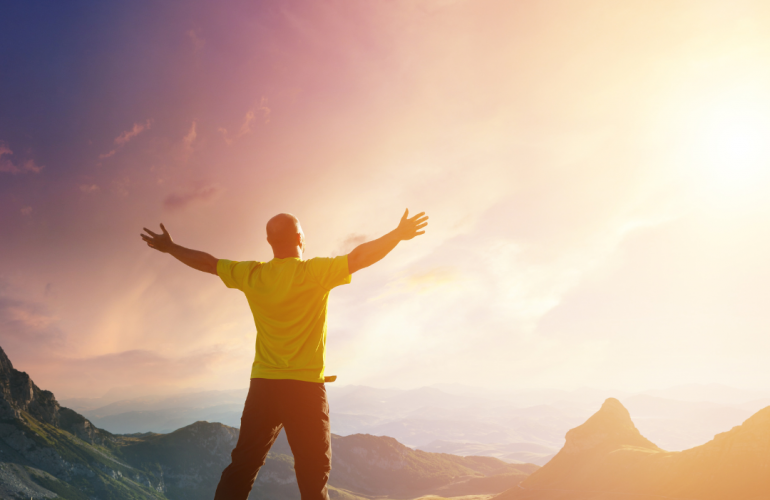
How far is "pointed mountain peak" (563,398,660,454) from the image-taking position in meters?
161

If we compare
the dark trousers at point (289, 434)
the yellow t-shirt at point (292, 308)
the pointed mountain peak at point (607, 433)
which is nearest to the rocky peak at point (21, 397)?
the dark trousers at point (289, 434)

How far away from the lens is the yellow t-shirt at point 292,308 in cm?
509

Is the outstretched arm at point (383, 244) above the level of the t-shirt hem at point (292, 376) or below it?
above

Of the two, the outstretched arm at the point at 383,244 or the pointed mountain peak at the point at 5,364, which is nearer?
the outstretched arm at the point at 383,244

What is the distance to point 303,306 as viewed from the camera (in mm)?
5188

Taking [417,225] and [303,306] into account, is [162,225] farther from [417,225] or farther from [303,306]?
[417,225]

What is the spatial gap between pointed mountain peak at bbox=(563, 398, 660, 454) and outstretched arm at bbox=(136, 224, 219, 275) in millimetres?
201837

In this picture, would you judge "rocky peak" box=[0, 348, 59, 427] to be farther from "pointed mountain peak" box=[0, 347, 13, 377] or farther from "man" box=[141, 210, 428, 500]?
"man" box=[141, 210, 428, 500]

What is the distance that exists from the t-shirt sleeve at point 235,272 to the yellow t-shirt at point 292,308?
0.02 meters

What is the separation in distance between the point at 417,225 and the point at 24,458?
226 meters

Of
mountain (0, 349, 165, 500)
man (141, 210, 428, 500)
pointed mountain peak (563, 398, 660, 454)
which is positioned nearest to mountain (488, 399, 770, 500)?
pointed mountain peak (563, 398, 660, 454)

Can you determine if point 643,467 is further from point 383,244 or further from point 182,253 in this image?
point 182,253

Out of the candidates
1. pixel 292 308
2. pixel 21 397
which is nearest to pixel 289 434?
pixel 292 308

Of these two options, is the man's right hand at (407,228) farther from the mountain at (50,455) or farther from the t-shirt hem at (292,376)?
the mountain at (50,455)
